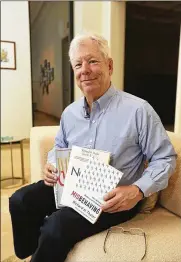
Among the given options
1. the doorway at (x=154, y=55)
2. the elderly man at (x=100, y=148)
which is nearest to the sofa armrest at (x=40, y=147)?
the elderly man at (x=100, y=148)

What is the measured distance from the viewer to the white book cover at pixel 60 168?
1085 mm

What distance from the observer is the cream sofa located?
2.78 ft

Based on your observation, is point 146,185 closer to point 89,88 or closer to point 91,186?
point 91,186

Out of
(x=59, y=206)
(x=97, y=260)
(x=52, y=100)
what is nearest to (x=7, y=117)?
(x=52, y=100)

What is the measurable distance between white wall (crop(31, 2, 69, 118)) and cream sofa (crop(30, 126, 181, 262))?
3.20 meters

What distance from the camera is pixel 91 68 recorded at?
3.46ft

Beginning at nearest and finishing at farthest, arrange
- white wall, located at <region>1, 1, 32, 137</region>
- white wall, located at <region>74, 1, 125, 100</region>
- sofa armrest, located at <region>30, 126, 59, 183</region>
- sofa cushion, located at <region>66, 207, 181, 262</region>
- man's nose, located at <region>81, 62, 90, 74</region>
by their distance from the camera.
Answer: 1. sofa cushion, located at <region>66, 207, 181, 262</region>
2. man's nose, located at <region>81, 62, 90, 74</region>
3. sofa armrest, located at <region>30, 126, 59, 183</region>
4. white wall, located at <region>74, 1, 125, 100</region>
5. white wall, located at <region>1, 1, 32, 137</region>

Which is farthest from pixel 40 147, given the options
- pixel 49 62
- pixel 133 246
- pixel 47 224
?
pixel 49 62

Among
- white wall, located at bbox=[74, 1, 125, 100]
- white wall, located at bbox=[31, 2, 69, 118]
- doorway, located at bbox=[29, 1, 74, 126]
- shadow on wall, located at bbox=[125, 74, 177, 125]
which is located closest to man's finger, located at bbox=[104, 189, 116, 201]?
white wall, located at bbox=[74, 1, 125, 100]

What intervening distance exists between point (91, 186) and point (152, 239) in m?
0.29

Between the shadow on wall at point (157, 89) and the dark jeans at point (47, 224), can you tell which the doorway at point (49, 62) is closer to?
the shadow on wall at point (157, 89)

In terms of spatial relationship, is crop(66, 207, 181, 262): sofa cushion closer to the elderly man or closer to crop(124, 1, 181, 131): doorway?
the elderly man

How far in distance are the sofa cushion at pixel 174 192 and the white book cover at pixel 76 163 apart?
0.35m

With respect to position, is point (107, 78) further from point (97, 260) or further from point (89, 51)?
point (97, 260)
